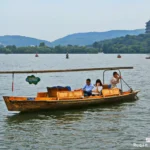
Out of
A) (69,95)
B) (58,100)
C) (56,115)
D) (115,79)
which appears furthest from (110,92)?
(56,115)

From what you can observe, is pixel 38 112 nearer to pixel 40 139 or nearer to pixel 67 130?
pixel 67 130

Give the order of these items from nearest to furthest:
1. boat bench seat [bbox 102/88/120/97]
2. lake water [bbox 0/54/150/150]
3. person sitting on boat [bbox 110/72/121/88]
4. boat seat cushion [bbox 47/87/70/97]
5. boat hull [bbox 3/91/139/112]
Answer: lake water [bbox 0/54/150/150] → boat hull [bbox 3/91/139/112] → boat seat cushion [bbox 47/87/70/97] → boat bench seat [bbox 102/88/120/97] → person sitting on boat [bbox 110/72/121/88]

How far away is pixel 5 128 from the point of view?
1961cm

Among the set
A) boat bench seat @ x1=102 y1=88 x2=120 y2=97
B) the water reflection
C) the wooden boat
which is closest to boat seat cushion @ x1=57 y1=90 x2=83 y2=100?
the wooden boat

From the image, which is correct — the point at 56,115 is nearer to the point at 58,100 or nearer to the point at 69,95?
the point at 58,100

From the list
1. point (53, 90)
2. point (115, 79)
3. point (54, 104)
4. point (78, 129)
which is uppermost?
point (115, 79)

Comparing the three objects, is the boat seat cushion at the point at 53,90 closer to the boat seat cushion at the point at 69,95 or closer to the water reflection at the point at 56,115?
the boat seat cushion at the point at 69,95

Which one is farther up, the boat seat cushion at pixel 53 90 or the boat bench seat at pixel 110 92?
the boat seat cushion at pixel 53 90

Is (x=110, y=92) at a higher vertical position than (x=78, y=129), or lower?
higher

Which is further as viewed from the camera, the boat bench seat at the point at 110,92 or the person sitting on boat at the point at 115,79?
the person sitting on boat at the point at 115,79

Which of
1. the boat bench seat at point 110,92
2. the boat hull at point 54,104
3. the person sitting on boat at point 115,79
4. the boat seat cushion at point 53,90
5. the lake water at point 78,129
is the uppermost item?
the person sitting on boat at point 115,79

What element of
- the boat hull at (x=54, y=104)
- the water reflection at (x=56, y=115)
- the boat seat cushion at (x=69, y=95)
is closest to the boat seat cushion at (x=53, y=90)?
the boat seat cushion at (x=69, y=95)

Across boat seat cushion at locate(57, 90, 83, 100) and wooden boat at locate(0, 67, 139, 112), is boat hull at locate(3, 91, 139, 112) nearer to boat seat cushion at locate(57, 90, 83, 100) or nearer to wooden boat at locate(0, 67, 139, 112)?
wooden boat at locate(0, 67, 139, 112)

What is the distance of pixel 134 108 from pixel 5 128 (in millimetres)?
9542
